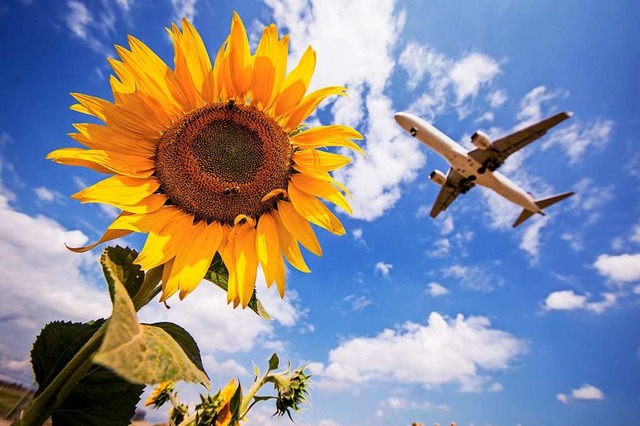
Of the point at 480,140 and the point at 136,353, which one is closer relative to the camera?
the point at 136,353

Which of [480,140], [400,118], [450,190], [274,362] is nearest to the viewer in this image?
[274,362]

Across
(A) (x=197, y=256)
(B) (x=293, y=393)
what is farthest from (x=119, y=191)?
(B) (x=293, y=393)

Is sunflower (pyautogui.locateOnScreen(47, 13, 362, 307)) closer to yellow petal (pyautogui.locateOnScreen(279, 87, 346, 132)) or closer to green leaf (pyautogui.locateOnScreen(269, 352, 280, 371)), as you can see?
yellow petal (pyautogui.locateOnScreen(279, 87, 346, 132))

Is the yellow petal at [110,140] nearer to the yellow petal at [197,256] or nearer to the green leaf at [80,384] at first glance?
the yellow petal at [197,256]

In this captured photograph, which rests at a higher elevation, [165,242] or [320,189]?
[320,189]

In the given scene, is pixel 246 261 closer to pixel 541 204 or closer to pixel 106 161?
pixel 106 161

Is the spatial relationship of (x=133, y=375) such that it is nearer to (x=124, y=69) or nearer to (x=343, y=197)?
(x=343, y=197)

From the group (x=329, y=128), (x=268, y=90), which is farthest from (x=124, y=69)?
(x=329, y=128)

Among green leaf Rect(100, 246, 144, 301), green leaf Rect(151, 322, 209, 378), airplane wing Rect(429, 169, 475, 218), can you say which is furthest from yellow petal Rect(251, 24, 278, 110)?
airplane wing Rect(429, 169, 475, 218)
